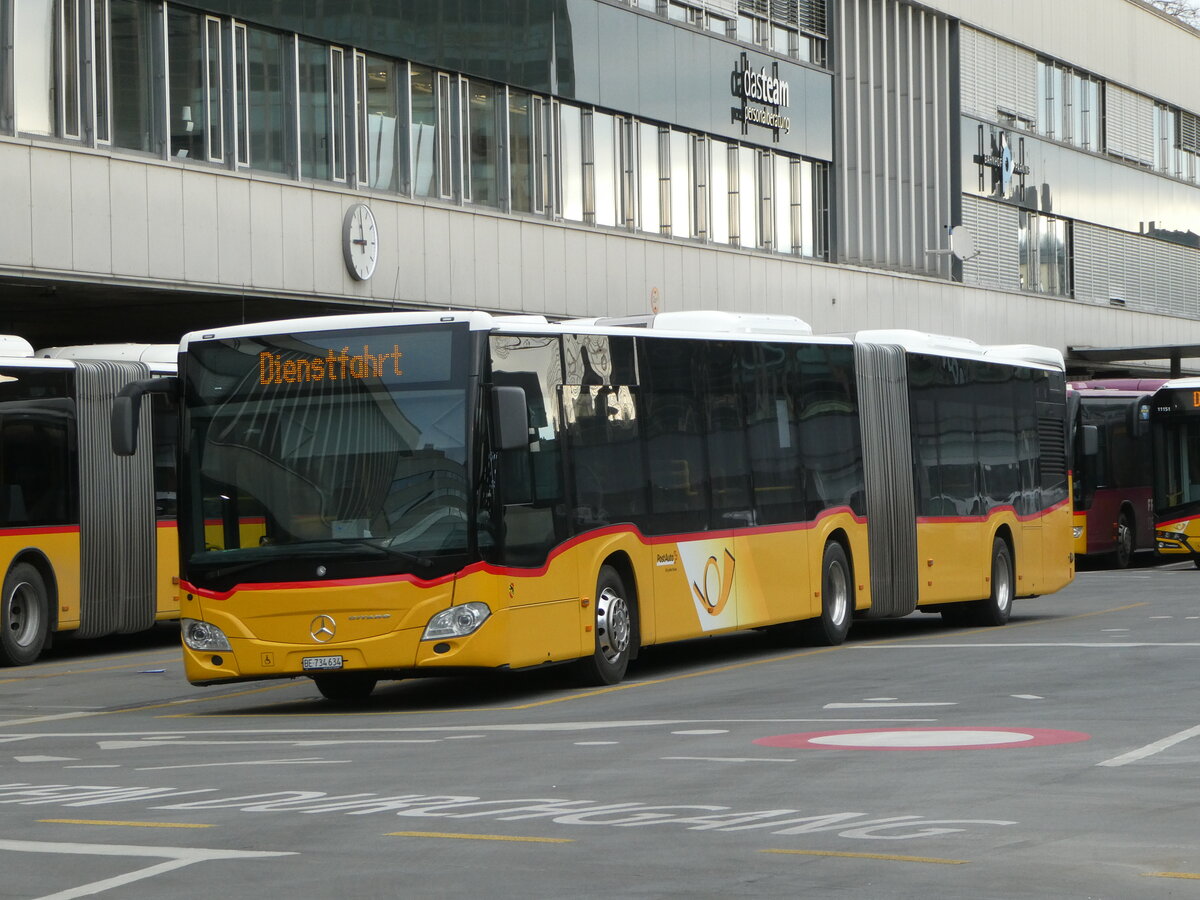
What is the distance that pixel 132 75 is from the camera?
29359 millimetres

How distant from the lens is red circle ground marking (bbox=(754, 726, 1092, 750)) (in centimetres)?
1216

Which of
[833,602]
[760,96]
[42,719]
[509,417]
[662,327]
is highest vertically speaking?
[760,96]

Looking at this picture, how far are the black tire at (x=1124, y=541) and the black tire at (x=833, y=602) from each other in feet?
66.2

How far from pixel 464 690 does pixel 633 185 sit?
2427 cm

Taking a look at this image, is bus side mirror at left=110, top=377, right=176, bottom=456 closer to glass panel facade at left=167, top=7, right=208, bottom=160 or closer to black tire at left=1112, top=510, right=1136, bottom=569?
glass panel facade at left=167, top=7, right=208, bottom=160

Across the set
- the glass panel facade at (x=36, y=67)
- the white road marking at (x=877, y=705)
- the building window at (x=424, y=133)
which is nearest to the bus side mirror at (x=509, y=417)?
the white road marking at (x=877, y=705)

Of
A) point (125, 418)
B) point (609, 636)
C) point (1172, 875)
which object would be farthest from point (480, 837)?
point (609, 636)

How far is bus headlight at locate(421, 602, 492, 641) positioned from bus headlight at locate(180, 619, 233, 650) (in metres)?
1.59

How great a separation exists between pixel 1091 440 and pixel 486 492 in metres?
26.5

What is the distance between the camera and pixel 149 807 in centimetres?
1034

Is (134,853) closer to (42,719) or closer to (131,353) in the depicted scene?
(42,719)

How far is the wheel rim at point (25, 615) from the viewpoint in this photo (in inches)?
861

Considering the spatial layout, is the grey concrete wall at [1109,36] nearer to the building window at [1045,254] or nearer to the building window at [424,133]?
the building window at [1045,254]

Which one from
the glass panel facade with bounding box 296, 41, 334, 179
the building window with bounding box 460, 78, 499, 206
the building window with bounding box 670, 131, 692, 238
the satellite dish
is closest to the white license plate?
the glass panel facade with bounding box 296, 41, 334, 179
